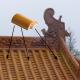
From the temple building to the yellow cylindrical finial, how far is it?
32.5 inches

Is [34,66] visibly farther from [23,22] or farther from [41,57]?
[23,22]

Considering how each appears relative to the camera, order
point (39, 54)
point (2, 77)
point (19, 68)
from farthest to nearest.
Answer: point (39, 54) < point (19, 68) < point (2, 77)

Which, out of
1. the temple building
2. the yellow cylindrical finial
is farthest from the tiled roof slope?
the yellow cylindrical finial

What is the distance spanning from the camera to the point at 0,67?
4059 millimetres

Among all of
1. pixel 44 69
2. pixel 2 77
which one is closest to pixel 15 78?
pixel 2 77

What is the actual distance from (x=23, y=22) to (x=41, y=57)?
107cm

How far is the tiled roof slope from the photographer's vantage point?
13.2 ft

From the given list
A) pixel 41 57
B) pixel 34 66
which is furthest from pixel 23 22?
pixel 41 57

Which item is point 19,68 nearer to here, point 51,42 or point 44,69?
point 44,69

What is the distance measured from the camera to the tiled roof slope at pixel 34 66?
4.02m

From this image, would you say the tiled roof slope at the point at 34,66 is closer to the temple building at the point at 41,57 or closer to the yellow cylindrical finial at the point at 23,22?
the temple building at the point at 41,57

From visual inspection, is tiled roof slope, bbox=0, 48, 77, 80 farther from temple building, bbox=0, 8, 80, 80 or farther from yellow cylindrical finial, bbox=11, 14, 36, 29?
yellow cylindrical finial, bbox=11, 14, 36, 29

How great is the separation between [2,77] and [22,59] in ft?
1.66

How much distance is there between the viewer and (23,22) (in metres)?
3.44
